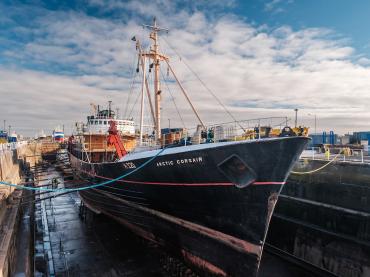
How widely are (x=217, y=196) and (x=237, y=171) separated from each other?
114 centimetres

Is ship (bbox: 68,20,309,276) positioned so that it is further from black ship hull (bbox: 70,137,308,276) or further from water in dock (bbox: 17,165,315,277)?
water in dock (bbox: 17,165,315,277)

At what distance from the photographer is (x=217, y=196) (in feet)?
27.2

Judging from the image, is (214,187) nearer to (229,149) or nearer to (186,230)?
(229,149)

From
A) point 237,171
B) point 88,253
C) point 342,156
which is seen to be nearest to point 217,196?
point 237,171

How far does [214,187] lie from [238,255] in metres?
2.38

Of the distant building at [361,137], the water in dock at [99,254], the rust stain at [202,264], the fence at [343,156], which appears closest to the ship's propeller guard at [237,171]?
the rust stain at [202,264]

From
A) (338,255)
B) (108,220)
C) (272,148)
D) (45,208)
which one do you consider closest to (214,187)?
(272,148)

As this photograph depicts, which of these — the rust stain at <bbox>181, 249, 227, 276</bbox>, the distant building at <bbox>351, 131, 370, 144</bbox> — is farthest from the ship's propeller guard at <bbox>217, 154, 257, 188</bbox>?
the distant building at <bbox>351, 131, 370, 144</bbox>

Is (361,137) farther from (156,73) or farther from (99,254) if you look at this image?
(99,254)

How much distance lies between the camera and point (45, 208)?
2017 cm

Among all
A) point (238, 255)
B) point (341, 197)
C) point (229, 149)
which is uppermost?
point (229, 149)

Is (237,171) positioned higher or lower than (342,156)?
higher

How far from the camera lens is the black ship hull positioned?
7.48 m

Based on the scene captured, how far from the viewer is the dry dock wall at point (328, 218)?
10680 mm
